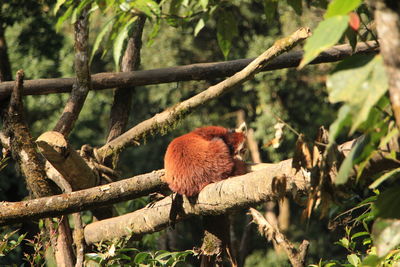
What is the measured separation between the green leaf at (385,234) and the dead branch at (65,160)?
100 inches

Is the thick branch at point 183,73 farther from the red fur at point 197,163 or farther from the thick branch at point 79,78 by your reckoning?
the red fur at point 197,163

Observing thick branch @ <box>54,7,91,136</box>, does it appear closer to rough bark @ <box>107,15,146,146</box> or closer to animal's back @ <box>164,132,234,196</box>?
rough bark @ <box>107,15,146,146</box>

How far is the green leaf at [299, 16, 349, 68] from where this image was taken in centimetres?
98

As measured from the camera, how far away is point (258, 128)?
39.2 feet

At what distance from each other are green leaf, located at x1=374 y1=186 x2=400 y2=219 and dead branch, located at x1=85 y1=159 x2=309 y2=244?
64 centimetres

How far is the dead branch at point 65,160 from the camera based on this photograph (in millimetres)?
3400

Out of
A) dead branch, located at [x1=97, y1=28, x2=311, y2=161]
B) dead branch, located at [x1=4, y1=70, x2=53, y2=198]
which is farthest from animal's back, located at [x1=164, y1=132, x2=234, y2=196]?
dead branch, located at [x1=4, y1=70, x2=53, y2=198]

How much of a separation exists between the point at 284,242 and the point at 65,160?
1.41 meters

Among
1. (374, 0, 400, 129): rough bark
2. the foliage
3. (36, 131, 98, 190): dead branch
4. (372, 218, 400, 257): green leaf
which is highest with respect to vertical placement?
(374, 0, 400, 129): rough bark

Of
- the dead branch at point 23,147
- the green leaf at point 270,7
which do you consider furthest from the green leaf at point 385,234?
the dead branch at point 23,147

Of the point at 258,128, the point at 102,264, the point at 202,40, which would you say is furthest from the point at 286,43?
the point at 202,40

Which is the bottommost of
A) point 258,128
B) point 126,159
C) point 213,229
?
point 126,159

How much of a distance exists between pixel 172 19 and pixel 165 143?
11.1 metres

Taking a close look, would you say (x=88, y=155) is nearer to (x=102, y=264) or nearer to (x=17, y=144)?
(x=17, y=144)
